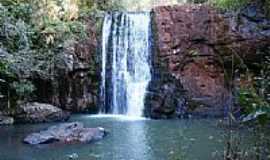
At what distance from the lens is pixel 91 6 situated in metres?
19.8

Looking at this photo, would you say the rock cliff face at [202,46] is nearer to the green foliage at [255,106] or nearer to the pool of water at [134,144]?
the pool of water at [134,144]

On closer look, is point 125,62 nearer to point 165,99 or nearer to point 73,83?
point 73,83

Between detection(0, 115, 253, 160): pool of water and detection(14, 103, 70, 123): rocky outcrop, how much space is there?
2.69 ft

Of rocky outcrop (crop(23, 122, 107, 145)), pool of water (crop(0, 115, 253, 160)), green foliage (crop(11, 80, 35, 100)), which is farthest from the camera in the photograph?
green foliage (crop(11, 80, 35, 100))

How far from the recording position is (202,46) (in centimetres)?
1638

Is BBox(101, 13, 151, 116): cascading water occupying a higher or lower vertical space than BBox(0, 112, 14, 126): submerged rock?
higher

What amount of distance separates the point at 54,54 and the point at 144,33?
3247mm

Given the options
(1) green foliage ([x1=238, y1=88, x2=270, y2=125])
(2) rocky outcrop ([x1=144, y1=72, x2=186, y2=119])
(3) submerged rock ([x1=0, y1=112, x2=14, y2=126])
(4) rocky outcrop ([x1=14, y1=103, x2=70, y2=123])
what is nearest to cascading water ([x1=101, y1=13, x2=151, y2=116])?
(2) rocky outcrop ([x1=144, y1=72, x2=186, y2=119])

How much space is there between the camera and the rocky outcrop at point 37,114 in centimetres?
1449

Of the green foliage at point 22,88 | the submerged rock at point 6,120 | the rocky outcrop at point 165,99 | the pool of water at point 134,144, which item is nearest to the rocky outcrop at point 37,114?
the submerged rock at point 6,120

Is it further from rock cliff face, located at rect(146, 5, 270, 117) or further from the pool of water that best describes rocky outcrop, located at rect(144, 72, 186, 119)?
the pool of water

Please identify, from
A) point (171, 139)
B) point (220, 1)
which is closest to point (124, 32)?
point (220, 1)

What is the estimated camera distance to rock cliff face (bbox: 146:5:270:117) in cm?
1573

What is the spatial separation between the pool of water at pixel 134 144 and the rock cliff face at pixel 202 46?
2.33 meters
